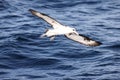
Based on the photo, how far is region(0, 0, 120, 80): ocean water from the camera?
2238 cm

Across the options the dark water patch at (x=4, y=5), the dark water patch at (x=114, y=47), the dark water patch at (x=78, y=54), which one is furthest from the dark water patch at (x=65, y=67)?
the dark water patch at (x=4, y=5)

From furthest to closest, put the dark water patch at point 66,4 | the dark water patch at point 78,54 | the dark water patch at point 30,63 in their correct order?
the dark water patch at point 66,4 < the dark water patch at point 78,54 < the dark water patch at point 30,63

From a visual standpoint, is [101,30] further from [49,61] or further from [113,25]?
[49,61]

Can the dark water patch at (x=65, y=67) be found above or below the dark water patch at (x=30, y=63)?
below

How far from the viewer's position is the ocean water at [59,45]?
73.4ft

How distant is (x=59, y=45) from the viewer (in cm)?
2509

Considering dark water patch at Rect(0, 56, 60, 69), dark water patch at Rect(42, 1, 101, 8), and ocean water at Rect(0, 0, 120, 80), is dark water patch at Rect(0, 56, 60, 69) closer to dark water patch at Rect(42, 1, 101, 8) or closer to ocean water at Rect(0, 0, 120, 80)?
ocean water at Rect(0, 0, 120, 80)

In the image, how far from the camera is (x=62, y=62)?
922 inches

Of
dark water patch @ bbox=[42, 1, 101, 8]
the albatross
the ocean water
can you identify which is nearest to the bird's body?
the albatross

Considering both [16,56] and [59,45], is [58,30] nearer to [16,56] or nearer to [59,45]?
[16,56]

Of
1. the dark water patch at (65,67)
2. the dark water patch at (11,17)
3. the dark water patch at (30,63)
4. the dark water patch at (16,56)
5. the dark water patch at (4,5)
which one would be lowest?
the dark water patch at (65,67)

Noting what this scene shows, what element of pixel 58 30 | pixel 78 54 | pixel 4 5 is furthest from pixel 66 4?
pixel 58 30

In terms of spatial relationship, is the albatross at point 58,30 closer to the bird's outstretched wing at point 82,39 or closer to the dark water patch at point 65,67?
the bird's outstretched wing at point 82,39

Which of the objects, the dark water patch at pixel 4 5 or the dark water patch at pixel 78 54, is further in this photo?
the dark water patch at pixel 4 5
